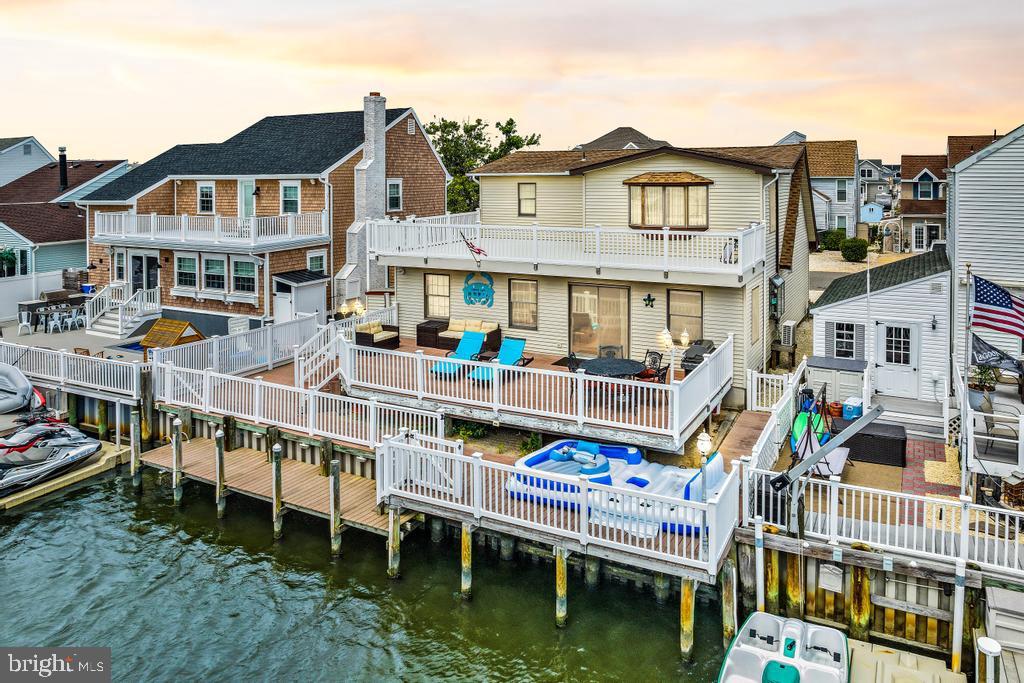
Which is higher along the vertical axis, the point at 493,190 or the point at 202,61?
the point at 202,61

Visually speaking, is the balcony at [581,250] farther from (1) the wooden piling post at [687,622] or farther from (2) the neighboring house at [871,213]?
(2) the neighboring house at [871,213]

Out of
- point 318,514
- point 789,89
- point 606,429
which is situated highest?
point 789,89

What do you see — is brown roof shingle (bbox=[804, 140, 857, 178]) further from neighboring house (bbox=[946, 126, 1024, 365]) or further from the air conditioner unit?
neighboring house (bbox=[946, 126, 1024, 365])

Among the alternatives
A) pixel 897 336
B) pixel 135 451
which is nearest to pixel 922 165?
pixel 897 336

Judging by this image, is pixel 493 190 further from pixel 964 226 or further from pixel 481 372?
pixel 964 226

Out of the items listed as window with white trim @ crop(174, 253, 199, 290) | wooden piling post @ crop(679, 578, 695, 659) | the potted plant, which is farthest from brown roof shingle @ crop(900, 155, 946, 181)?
wooden piling post @ crop(679, 578, 695, 659)

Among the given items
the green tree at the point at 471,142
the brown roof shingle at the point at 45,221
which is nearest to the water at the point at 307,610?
the brown roof shingle at the point at 45,221

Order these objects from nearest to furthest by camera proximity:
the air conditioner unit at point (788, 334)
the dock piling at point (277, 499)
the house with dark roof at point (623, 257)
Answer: the dock piling at point (277, 499)
the house with dark roof at point (623, 257)
the air conditioner unit at point (788, 334)

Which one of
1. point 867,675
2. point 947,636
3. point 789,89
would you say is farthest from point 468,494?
point 789,89
